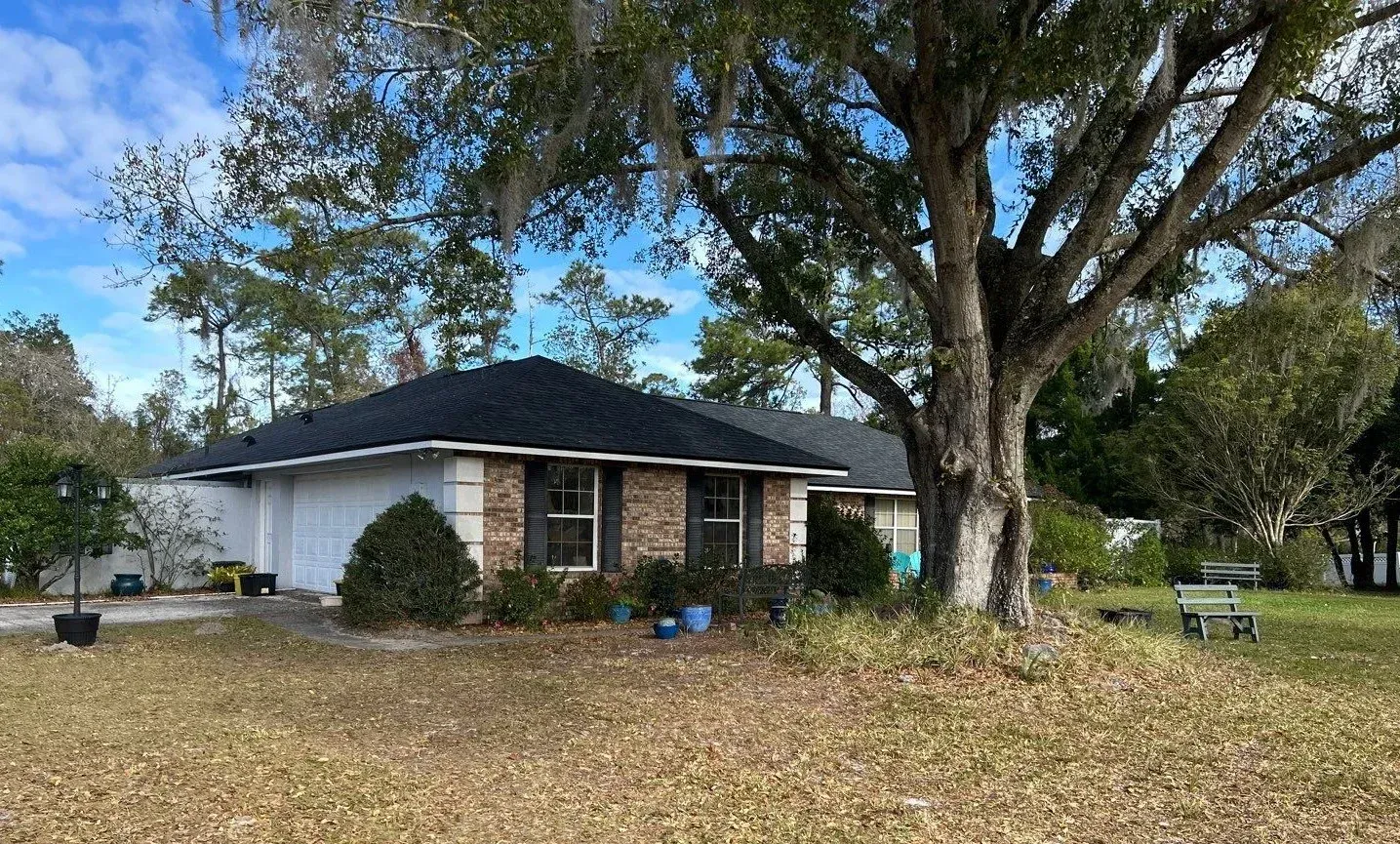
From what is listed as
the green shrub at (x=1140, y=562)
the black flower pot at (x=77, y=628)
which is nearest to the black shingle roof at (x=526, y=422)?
the black flower pot at (x=77, y=628)

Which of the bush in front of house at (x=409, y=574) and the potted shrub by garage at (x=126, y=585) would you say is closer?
the bush in front of house at (x=409, y=574)

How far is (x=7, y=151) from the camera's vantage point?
664 inches

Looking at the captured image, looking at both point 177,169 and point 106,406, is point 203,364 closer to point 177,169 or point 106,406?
point 106,406

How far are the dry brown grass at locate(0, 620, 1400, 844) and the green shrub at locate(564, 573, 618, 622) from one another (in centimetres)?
400

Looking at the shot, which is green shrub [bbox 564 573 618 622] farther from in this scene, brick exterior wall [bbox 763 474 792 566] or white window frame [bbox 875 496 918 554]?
white window frame [bbox 875 496 918 554]

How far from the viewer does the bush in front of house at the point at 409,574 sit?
1252 centimetres

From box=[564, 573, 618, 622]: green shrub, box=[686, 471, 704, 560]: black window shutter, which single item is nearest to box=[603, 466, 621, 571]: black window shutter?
box=[564, 573, 618, 622]: green shrub

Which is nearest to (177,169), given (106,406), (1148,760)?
(1148,760)

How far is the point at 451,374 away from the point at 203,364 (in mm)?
28135

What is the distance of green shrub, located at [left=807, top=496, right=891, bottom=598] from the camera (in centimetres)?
1762

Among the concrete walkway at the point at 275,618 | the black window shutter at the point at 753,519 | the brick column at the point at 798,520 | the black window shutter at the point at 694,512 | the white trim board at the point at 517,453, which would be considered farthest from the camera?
the brick column at the point at 798,520

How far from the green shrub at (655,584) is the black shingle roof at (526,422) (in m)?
1.70

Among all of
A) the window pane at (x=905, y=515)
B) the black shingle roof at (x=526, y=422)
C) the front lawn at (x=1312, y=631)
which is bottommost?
the front lawn at (x=1312, y=631)

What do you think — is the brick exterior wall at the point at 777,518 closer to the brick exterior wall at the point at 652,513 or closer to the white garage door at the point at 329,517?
the brick exterior wall at the point at 652,513
